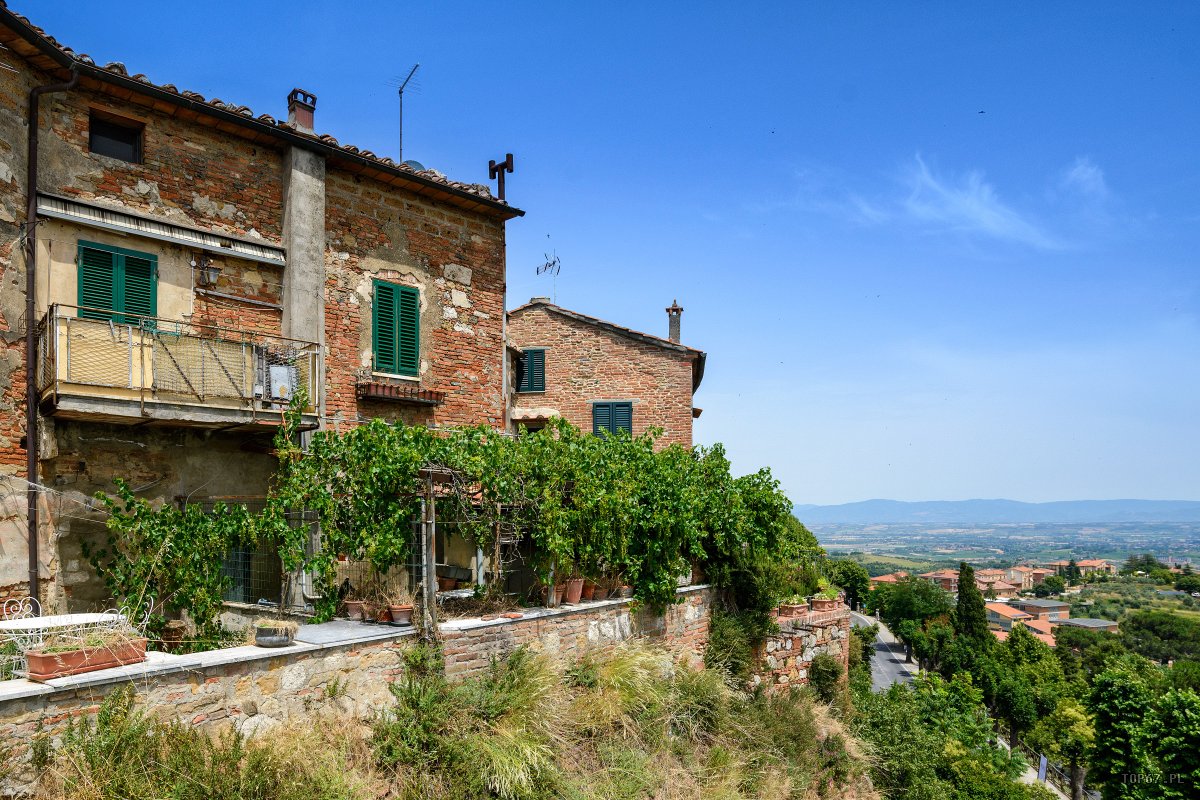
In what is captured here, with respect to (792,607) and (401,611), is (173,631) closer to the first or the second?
(401,611)

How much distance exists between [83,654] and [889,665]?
66.9m

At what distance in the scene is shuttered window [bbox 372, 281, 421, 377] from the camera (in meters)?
13.1

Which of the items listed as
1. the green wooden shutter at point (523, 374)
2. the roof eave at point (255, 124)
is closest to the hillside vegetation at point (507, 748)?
the roof eave at point (255, 124)

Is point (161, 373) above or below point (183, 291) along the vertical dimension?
below

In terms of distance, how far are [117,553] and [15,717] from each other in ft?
14.1

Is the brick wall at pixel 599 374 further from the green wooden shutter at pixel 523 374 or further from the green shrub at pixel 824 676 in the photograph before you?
the green shrub at pixel 824 676

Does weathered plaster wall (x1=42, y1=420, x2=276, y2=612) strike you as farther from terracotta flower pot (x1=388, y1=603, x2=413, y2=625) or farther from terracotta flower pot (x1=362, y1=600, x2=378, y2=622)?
terracotta flower pot (x1=388, y1=603, x2=413, y2=625)

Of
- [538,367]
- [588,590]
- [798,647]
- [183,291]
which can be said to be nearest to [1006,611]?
[538,367]

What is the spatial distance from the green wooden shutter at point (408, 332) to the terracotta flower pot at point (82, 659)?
7270mm

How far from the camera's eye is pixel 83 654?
620 centimetres

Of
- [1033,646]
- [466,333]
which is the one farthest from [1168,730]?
[1033,646]

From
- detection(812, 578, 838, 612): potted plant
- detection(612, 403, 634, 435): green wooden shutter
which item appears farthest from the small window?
detection(812, 578, 838, 612): potted plant

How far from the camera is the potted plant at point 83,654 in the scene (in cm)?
597

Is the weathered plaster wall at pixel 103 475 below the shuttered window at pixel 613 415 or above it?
below
